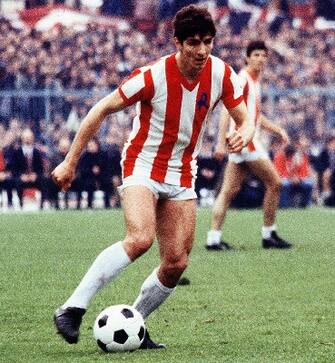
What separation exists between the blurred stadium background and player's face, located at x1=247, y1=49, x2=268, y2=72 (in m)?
Result: 12.3

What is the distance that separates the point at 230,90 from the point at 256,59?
7120 mm

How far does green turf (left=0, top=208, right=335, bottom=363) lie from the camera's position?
294 inches

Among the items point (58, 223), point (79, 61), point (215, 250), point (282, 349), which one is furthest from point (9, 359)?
point (79, 61)

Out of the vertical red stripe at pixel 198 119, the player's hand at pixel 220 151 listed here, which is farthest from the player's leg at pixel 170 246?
the player's hand at pixel 220 151

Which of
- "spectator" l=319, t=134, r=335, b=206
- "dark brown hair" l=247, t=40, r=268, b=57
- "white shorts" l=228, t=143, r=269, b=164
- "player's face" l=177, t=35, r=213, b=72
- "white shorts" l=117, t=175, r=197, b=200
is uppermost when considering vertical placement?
"player's face" l=177, t=35, r=213, b=72

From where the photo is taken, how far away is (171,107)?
779 cm

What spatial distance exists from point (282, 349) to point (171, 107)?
1581mm

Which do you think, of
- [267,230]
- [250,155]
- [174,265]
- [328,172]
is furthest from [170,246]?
[328,172]

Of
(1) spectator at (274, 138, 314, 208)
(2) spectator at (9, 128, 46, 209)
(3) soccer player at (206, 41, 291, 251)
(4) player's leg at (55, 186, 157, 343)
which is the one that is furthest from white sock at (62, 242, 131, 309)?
(1) spectator at (274, 138, 314, 208)

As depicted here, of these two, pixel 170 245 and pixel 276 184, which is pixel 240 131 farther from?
pixel 276 184

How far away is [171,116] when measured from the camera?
782 centimetres

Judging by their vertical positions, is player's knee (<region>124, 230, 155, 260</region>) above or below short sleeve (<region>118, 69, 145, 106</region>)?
below

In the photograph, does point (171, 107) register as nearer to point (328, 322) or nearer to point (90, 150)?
point (328, 322)

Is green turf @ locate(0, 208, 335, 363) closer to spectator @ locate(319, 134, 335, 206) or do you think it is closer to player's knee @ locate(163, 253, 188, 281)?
player's knee @ locate(163, 253, 188, 281)
